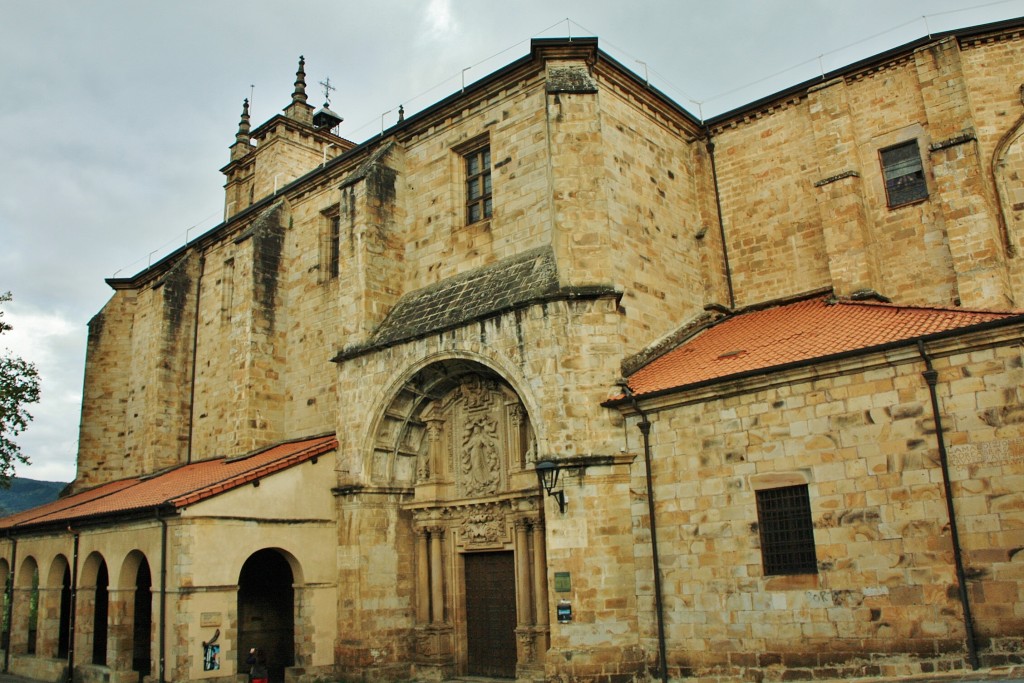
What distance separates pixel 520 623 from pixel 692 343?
635 cm

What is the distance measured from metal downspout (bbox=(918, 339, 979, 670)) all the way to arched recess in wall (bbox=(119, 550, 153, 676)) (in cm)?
1564

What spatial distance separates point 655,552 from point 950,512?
454 centimetres

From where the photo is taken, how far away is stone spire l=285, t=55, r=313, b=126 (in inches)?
1414

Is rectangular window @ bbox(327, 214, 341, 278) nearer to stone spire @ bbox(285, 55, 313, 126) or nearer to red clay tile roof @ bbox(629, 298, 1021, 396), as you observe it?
red clay tile roof @ bbox(629, 298, 1021, 396)

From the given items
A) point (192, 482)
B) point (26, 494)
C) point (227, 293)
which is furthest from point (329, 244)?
point (26, 494)

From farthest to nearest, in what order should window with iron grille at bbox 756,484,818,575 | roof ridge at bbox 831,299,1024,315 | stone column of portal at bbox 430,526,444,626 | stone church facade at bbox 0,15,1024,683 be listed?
stone column of portal at bbox 430,526,444,626 < window with iron grille at bbox 756,484,818,575 < roof ridge at bbox 831,299,1024,315 < stone church facade at bbox 0,15,1024,683

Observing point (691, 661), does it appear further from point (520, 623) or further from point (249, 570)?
point (249, 570)

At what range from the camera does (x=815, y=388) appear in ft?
40.9

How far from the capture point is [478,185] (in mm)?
18859

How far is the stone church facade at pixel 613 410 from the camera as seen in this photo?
11594mm

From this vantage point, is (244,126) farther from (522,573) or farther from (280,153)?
(522,573)

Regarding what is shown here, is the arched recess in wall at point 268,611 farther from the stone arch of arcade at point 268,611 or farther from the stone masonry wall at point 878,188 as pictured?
the stone masonry wall at point 878,188

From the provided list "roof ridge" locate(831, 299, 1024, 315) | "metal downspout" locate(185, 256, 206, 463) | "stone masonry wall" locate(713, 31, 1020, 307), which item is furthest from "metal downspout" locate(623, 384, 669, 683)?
"metal downspout" locate(185, 256, 206, 463)

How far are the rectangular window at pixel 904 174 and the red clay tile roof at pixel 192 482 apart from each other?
42.5ft
